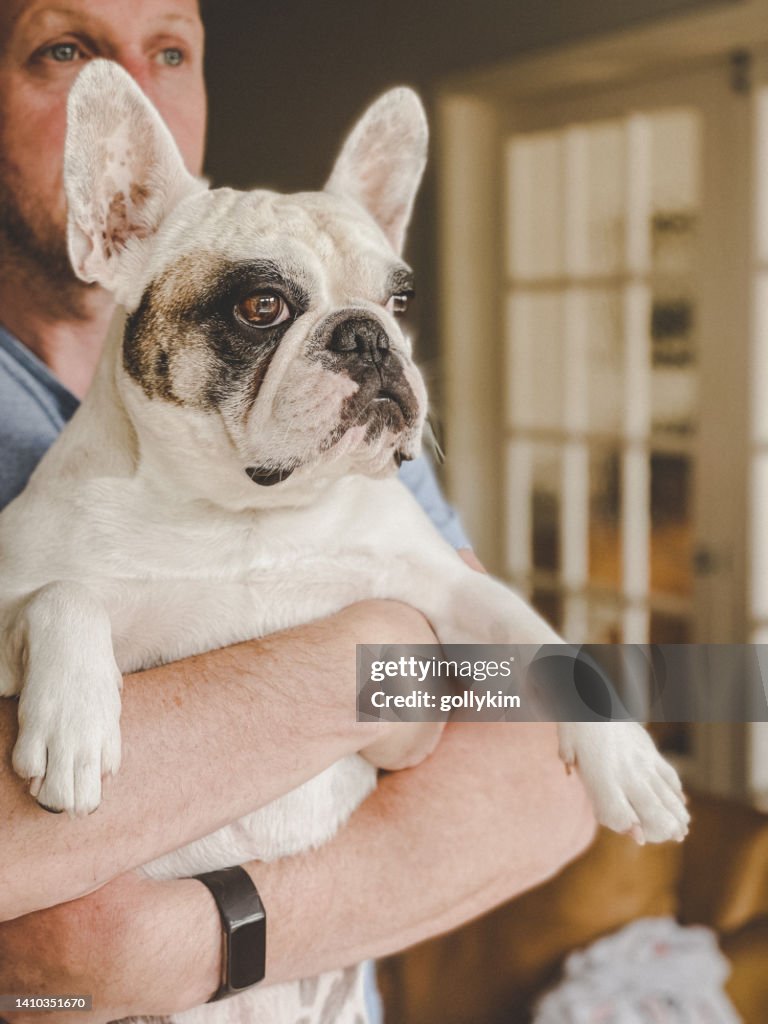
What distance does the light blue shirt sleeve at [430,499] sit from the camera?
0.75 metres

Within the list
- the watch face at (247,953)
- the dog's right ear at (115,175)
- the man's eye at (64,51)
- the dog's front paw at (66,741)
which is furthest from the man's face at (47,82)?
the watch face at (247,953)

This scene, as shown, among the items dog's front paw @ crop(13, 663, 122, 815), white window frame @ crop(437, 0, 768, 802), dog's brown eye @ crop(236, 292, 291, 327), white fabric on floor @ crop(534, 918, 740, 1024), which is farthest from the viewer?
white fabric on floor @ crop(534, 918, 740, 1024)

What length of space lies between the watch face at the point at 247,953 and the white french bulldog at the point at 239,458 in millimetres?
59

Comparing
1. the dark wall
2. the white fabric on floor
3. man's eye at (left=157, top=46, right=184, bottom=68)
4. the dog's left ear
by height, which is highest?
the dark wall

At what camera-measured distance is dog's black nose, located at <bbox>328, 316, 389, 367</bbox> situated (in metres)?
0.57

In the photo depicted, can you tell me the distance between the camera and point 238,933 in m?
0.54

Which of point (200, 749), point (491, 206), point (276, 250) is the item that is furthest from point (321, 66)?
point (200, 749)

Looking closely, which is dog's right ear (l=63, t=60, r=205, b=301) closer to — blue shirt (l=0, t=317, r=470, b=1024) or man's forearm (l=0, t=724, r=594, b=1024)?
blue shirt (l=0, t=317, r=470, b=1024)

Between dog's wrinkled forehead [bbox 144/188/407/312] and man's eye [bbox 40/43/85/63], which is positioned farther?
man's eye [bbox 40/43/85/63]

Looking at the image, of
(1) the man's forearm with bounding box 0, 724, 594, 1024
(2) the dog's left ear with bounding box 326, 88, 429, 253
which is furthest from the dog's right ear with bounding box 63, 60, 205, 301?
(1) the man's forearm with bounding box 0, 724, 594, 1024

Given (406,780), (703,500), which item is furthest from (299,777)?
(703,500)

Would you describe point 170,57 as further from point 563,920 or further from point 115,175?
point 563,920

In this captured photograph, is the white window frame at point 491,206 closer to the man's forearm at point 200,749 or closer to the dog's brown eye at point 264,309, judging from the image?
the dog's brown eye at point 264,309

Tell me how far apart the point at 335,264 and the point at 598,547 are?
33.7 inches
